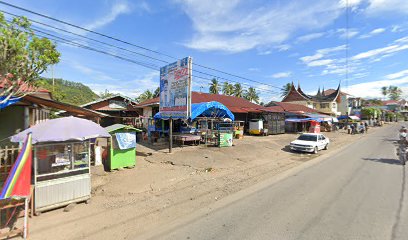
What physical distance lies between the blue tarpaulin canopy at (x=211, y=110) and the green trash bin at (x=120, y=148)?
4.84m

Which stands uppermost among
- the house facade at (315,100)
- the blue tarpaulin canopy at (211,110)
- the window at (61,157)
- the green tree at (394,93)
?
the green tree at (394,93)

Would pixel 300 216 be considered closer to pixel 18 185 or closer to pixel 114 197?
pixel 114 197

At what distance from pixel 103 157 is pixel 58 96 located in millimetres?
20778

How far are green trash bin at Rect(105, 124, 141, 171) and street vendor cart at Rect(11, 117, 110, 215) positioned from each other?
291cm

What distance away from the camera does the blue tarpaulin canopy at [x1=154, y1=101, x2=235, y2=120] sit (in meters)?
14.9

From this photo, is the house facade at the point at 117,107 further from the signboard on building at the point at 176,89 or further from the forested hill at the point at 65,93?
the signboard on building at the point at 176,89

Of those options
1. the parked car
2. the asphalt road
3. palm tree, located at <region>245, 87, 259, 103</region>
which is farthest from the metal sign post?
palm tree, located at <region>245, 87, 259, 103</region>

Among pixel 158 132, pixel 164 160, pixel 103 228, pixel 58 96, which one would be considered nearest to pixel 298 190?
pixel 103 228

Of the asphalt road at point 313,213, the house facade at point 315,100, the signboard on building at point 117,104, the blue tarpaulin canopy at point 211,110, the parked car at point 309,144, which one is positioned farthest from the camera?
the house facade at point 315,100

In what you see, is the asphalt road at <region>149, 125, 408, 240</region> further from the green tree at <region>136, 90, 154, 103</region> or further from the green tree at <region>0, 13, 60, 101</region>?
the green tree at <region>136, 90, 154, 103</region>

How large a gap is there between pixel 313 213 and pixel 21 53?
31.2 feet

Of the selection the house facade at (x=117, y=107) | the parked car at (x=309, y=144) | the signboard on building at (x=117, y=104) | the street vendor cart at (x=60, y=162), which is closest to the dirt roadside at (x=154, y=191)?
the street vendor cart at (x=60, y=162)

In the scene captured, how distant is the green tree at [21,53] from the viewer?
5.98 metres

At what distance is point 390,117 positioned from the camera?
9006 cm
